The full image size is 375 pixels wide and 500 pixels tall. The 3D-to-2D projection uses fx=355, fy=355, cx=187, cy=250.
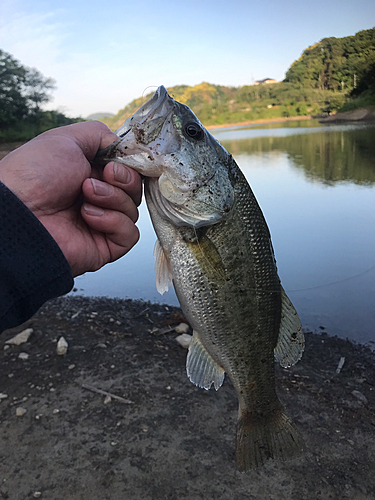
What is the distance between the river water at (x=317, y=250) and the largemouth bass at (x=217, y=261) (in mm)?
3944

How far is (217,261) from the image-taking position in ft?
6.24

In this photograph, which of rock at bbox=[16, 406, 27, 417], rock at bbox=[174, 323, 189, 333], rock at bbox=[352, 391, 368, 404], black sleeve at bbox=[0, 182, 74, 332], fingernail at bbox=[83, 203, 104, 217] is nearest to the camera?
black sleeve at bbox=[0, 182, 74, 332]

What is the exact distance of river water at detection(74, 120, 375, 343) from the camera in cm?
645

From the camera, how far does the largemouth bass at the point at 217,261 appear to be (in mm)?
1809

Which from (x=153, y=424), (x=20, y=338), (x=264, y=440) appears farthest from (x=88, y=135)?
(x=20, y=338)

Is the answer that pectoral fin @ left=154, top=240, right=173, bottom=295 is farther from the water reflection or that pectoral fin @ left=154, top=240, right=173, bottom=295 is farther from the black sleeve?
the water reflection

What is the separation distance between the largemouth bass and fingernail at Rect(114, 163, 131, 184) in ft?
0.17

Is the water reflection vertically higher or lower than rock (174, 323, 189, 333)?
higher

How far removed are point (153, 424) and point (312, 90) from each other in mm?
38995

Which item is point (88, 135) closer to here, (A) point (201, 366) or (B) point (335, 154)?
(A) point (201, 366)

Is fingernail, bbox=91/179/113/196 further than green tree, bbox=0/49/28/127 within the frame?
No

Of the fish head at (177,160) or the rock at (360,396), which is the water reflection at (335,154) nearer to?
the rock at (360,396)

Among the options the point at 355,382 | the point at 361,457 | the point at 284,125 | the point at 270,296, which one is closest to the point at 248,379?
the point at 270,296

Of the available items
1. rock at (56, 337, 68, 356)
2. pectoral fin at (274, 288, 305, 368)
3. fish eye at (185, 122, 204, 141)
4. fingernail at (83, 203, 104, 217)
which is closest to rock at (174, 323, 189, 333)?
rock at (56, 337, 68, 356)
